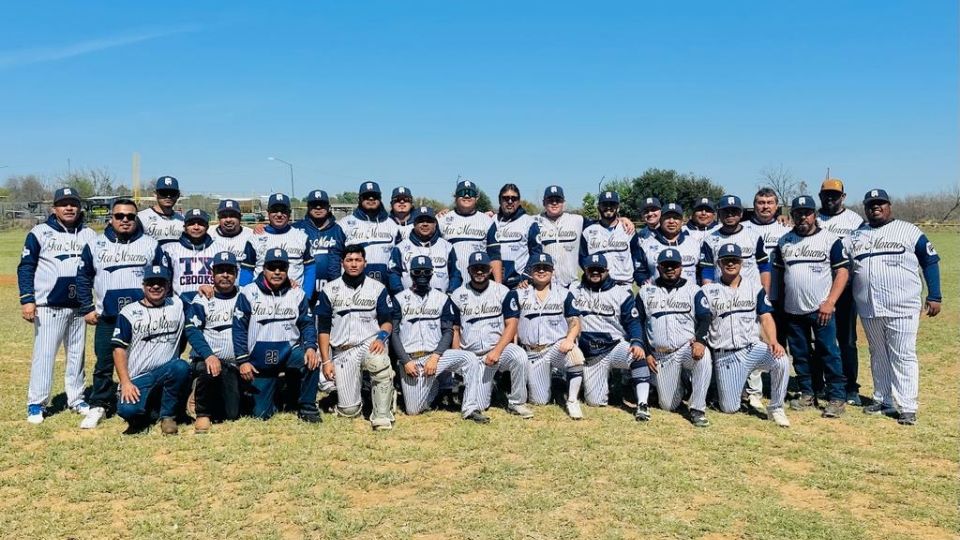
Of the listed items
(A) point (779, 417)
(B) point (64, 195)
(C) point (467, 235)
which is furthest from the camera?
(C) point (467, 235)

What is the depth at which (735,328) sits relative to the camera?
6645 mm

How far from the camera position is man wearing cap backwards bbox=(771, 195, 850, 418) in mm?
6715

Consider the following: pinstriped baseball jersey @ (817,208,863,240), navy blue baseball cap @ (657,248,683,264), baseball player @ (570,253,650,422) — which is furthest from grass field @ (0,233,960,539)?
pinstriped baseball jersey @ (817,208,863,240)

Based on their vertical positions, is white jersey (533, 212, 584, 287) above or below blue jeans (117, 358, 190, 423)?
above

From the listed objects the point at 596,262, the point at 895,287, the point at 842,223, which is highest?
the point at 842,223

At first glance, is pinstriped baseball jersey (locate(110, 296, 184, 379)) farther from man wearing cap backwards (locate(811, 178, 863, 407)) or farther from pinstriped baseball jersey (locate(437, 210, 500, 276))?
man wearing cap backwards (locate(811, 178, 863, 407))

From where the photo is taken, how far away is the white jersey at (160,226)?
6848 millimetres

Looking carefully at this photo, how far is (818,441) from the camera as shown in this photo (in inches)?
231

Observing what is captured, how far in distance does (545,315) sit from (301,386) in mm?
2475

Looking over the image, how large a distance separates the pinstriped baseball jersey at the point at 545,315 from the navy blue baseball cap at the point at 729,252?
1530mm

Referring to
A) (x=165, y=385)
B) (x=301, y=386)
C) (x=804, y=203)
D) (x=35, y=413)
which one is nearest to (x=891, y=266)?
(x=804, y=203)

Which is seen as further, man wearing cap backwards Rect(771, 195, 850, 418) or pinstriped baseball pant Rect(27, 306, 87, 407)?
man wearing cap backwards Rect(771, 195, 850, 418)

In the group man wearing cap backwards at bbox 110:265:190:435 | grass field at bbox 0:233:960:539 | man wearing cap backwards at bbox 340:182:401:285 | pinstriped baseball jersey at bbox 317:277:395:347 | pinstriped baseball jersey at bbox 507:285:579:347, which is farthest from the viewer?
man wearing cap backwards at bbox 340:182:401:285

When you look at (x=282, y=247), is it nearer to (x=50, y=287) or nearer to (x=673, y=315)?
(x=50, y=287)
